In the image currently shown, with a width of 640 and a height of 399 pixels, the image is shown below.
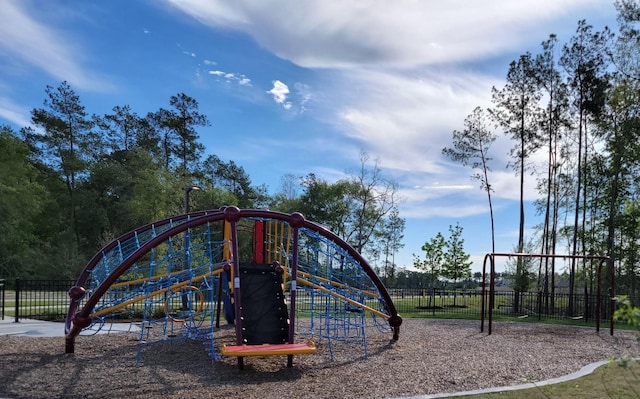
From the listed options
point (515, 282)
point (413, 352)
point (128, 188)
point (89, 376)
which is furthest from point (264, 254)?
point (128, 188)

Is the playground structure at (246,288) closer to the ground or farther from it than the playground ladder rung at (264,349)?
farther from it

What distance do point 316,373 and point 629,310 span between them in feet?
16.7

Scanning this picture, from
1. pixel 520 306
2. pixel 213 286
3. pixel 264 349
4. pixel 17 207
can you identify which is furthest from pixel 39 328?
pixel 17 207

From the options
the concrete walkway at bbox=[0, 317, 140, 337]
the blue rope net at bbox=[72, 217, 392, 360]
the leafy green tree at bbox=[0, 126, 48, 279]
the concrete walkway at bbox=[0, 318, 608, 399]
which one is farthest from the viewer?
the leafy green tree at bbox=[0, 126, 48, 279]

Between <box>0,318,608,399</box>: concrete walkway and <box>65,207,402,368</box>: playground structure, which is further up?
<box>65,207,402,368</box>: playground structure

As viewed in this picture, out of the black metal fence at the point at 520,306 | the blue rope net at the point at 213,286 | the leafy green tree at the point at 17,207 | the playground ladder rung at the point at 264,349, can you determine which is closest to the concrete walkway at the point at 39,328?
the blue rope net at the point at 213,286

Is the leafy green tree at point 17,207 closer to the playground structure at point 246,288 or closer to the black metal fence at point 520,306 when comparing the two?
the black metal fence at point 520,306

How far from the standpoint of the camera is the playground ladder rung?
261 inches

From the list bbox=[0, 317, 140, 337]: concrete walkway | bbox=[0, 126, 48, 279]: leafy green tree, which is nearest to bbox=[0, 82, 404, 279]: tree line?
bbox=[0, 126, 48, 279]: leafy green tree

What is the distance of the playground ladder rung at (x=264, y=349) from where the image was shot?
663cm

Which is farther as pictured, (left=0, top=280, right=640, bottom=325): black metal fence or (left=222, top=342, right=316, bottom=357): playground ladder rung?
(left=0, top=280, right=640, bottom=325): black metal fence

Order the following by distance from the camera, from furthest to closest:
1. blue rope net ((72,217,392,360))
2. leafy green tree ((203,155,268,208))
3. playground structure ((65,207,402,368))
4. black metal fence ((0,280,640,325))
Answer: leafy green tree ((203,155,268,208))
black metal fence ((0,280,640,325))
blue rope net ((72,217,392,360))
playground structure ((65,207,402,368))

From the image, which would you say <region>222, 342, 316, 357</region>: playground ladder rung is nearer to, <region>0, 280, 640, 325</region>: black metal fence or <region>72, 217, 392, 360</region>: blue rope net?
<region>72, 217, 392, 360</region>: blue rope net

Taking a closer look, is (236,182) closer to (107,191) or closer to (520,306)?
(107,191)
